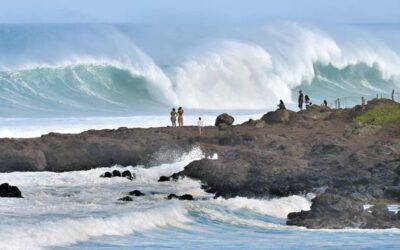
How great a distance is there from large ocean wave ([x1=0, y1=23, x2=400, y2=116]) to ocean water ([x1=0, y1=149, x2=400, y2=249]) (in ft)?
65.1

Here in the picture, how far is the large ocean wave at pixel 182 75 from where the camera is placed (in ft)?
161

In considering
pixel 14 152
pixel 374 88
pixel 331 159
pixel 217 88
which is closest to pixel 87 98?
pixel 217 88

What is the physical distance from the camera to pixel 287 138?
98.0ft

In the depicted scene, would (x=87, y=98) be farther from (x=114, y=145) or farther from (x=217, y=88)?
(x=114, y=145)

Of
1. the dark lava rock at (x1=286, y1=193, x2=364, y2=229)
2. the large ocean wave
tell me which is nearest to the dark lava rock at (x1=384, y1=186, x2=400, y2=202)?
the dark lava rock at (x1=286, y1=193, x2=364, y2=229)

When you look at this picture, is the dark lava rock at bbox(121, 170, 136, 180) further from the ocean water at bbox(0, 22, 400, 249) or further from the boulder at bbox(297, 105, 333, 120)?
the boulder at bbox(297, 105, 333, 120)

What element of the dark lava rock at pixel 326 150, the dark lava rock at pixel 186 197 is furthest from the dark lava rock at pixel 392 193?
the dark lava rock at pixel 186 197

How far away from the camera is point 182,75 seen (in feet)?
181

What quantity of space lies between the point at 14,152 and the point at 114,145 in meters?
2.64

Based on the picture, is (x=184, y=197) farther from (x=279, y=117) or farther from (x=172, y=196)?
(x=279, y=117)

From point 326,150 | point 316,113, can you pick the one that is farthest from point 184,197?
point 316,113

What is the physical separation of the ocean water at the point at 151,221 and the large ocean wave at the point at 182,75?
781 inches

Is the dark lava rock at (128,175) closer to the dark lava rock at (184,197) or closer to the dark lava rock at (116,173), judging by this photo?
the dark lava rock at (116,173)

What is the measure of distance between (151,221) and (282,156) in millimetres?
6786
